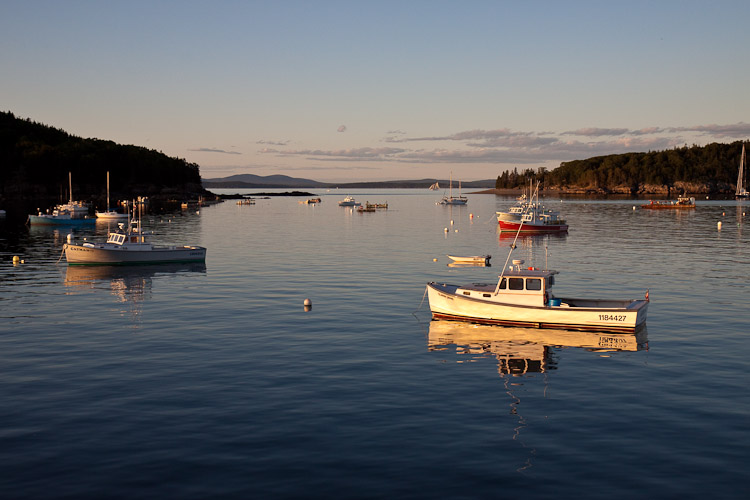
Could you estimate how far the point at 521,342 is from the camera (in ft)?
117

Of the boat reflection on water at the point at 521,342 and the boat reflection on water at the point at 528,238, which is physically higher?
the boat reflection on water at the point at 528,238

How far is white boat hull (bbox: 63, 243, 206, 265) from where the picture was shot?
218 ft

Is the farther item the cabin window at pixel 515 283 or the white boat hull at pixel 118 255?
the white boat hull at pixel 118 255

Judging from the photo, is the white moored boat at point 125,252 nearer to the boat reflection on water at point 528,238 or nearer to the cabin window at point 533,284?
the cabin window at point 533,284

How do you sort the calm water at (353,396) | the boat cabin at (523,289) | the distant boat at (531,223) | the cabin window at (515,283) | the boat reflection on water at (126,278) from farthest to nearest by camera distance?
the distant boat at (531,223) < the boat reflection on water at (126,278) < the cabin window at (515,283) < the boat cabin at (523,289) < the calm water at (353,396)

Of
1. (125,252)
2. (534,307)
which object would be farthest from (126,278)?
(534,307)

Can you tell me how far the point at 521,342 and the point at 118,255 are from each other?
4685 centimetres

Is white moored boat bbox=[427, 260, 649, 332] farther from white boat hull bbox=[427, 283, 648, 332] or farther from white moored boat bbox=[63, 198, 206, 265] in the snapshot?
white moored boat bbox=[63, 198, 206, 265]

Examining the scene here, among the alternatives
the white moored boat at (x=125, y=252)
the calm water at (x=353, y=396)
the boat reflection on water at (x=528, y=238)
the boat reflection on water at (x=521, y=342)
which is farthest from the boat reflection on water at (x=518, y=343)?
the boat reflection on water at (x=528, y=238)

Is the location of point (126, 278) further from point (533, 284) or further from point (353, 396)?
point (353, 396)

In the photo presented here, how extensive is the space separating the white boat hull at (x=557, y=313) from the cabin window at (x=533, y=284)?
1.19 meters

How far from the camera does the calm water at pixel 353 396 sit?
18453 millimetres

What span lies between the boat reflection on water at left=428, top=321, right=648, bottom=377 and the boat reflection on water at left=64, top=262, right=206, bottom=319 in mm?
20829

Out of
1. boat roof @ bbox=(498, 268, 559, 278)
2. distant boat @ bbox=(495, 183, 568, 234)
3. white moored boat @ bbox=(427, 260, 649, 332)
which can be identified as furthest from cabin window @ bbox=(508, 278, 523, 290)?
distant boat @ bbox=(495, 183, 568, 234)
